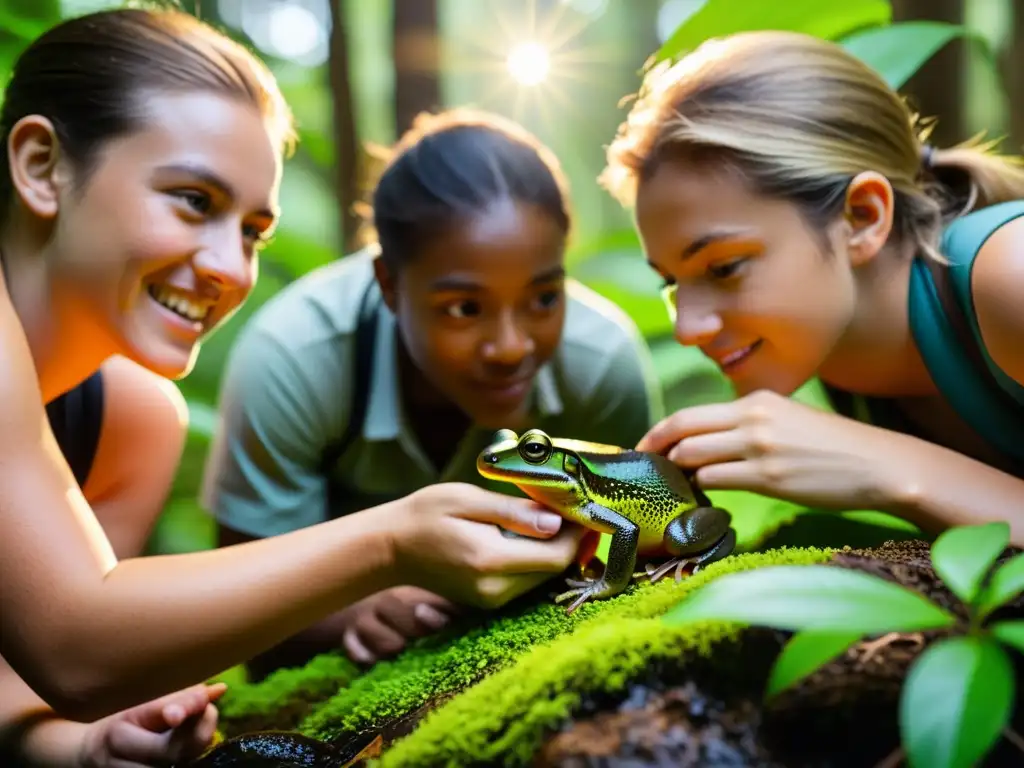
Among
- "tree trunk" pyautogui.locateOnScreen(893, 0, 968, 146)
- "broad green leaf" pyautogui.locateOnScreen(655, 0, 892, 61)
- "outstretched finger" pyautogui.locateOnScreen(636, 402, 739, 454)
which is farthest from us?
"tree trunk" pyautogui.locateOnScreen(893, 0, 968, 146)

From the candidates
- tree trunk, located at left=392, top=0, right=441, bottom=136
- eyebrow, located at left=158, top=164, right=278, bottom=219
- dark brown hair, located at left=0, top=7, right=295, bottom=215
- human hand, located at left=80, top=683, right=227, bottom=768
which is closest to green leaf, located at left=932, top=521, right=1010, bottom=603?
human hand, located at left=80, top=683, right=227, bottom=768

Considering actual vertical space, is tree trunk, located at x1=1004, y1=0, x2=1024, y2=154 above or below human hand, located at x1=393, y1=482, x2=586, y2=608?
above

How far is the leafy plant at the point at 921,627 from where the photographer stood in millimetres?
598

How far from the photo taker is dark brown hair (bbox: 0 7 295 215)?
1.23m

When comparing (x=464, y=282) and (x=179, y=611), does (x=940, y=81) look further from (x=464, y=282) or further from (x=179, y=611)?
(x=179, y=611)

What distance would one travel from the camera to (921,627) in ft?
2.10

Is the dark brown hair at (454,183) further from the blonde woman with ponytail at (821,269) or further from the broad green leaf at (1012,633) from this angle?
the broad green leaf at (1012,633)

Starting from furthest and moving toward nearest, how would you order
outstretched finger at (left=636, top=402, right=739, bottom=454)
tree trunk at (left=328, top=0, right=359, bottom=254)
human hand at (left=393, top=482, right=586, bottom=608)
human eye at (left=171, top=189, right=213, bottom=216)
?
tree trunk at (left=328, top=0, right=359, bottom=254) → outstretched finger at (left=636, top=402, right=739, bottom=454) → human eye at (left=171, top=189, right=213, bottom=216) → human hand at (left=393, top=482, right=586, bottom=608)

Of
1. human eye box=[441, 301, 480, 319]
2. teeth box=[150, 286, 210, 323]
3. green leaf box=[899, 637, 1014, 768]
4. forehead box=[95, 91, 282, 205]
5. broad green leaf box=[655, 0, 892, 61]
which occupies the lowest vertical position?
green leaf box=[899, 637, 1014, 768]

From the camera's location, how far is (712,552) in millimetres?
1246

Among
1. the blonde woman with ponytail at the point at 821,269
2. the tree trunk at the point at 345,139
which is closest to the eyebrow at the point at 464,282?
the blonde woman with ponytail at the point at 821,269

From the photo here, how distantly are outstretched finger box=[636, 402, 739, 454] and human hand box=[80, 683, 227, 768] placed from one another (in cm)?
79

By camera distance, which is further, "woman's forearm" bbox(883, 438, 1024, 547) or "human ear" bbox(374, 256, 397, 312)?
"human ear" bbox(374, 256, 397, 312)

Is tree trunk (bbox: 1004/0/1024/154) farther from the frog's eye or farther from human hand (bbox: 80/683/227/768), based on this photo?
human hand (bbox: 80/683/227/768)
